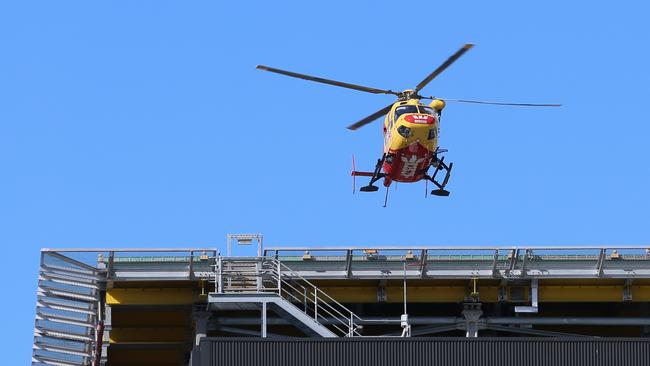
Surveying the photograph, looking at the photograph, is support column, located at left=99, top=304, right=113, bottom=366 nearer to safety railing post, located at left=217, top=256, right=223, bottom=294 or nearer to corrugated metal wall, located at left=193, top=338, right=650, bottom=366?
safety railing post, located at left=217, top=256, right=223, bottom=294

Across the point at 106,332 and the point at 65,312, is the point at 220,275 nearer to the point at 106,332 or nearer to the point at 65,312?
the point at 65,312

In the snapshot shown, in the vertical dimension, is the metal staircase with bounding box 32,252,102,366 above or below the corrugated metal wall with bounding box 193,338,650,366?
above

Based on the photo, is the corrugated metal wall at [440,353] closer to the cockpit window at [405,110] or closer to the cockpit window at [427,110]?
the cockpit window at [427,110]

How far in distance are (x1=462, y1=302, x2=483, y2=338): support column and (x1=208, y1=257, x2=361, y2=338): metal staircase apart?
4.09 metres

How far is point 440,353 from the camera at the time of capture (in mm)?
65938

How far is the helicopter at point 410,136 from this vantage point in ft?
262

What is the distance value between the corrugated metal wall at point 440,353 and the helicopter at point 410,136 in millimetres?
15512

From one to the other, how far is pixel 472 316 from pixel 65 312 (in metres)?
15.4

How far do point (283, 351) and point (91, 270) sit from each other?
11.3m

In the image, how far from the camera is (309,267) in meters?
73.6

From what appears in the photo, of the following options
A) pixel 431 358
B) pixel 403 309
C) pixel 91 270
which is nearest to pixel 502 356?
pixel 431 358

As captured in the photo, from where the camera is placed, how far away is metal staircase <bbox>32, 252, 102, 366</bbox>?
73938mm

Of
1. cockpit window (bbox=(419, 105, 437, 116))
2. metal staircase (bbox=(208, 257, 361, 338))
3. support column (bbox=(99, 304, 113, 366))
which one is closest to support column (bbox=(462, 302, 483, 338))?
metal staircase (bbox=(208, 257, 361, 338))

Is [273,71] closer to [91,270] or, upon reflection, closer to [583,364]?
[91,270]
